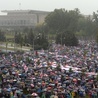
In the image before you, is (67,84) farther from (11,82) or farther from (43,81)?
(11,82)

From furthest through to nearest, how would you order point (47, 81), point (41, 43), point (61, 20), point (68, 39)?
point (61, 20), point (68, 39), point (41, 43), point (47, 81)

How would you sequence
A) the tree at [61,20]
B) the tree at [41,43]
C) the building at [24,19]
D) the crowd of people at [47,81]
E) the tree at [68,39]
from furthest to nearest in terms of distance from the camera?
the building at [24,19] < the tree at [61,20] < the tree at [68,39] < the tree at [41,43] < the crowd of people at [47,81]

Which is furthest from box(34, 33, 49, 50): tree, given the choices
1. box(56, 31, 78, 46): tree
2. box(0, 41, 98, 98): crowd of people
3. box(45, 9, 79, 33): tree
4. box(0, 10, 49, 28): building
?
box(0, 10, 49, 28): building

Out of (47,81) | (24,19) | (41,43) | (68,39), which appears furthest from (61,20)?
(47,81)

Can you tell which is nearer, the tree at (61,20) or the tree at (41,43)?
the tree at (41,43)

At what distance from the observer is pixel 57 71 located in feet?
80.8

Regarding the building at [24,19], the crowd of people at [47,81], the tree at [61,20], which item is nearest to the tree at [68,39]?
the crowd of people at [47,81]

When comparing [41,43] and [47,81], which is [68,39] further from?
[47,81]

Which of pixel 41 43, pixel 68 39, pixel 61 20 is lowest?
pixel 41 43

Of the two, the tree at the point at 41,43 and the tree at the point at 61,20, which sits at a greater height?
the tree at the point at 61,20

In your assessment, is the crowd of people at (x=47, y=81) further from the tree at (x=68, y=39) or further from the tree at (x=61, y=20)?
the tree at (x=61, y=20)

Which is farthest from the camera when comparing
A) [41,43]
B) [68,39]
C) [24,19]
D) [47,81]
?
[24,19]

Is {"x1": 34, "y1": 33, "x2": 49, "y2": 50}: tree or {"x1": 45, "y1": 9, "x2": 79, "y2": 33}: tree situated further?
{"x1": 45, "y1": 9, "x2": 79, "y2": 33}: tree

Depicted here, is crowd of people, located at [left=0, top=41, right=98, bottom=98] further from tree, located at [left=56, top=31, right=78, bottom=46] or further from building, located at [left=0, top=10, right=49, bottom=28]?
building, located at [left=0, top=10, right=49, bottom=28]
